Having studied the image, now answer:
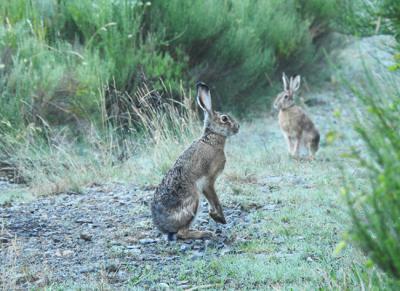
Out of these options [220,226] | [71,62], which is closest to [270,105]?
[71,62]

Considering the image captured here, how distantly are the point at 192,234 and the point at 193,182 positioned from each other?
444 millimetres

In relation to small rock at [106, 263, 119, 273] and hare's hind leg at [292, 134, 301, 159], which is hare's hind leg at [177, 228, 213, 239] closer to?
small rock at [106, 263, 119, 273]

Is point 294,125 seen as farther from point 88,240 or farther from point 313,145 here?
point 88,240

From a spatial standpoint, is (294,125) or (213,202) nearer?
(213,202)

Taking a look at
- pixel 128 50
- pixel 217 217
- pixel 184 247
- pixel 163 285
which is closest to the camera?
pixel 163 285

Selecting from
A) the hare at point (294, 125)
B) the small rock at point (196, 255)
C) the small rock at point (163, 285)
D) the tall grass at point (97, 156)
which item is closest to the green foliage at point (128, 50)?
the tall grass at point (97, 156)

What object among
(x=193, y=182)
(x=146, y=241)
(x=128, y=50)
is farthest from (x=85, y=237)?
(x=128, y=50)

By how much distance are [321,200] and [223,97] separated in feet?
24.0

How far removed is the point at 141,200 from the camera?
8.77 meters

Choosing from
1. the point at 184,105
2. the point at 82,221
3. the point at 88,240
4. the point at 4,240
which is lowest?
the point at 184,105

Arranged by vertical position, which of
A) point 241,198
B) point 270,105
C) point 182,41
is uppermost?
point 241,198

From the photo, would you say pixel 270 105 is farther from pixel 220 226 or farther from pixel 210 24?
pixel 220 226

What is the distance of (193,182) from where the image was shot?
729 cm

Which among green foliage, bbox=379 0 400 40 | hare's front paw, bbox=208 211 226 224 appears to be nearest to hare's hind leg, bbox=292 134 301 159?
hare's front paw, bbox=208 211 226 224
